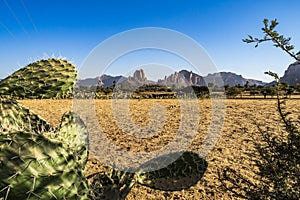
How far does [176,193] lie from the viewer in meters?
2.82

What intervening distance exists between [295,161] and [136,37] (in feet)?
7.70

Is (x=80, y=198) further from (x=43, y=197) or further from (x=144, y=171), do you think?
(x=144, y=171)

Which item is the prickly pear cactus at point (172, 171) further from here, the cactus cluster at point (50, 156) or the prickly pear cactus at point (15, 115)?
the prickly pear cactus at point (15, 115)

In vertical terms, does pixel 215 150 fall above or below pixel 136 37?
below

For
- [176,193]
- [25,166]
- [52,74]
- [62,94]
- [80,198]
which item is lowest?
[176,193]

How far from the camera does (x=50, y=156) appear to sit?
1255 millimetres

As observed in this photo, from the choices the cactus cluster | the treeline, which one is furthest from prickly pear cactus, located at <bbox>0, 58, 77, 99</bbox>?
the treeline

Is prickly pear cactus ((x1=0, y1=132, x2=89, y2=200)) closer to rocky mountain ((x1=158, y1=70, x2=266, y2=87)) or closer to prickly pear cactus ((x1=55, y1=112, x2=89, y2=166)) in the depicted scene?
prickly pear cactus ((x1=55, y1=112, x2=89, y2=166))

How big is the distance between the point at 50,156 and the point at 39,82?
4.03ft

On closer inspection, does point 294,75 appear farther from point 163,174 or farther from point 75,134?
point 75,134

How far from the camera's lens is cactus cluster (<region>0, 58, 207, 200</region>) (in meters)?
1.17

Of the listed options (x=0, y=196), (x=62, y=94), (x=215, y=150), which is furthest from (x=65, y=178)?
(x=215, y=150)

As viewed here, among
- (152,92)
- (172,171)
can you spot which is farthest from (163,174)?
(152,92)

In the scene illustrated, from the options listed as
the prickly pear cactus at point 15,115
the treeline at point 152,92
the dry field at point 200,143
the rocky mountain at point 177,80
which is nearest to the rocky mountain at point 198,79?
the rocky mountain at point 177,80
